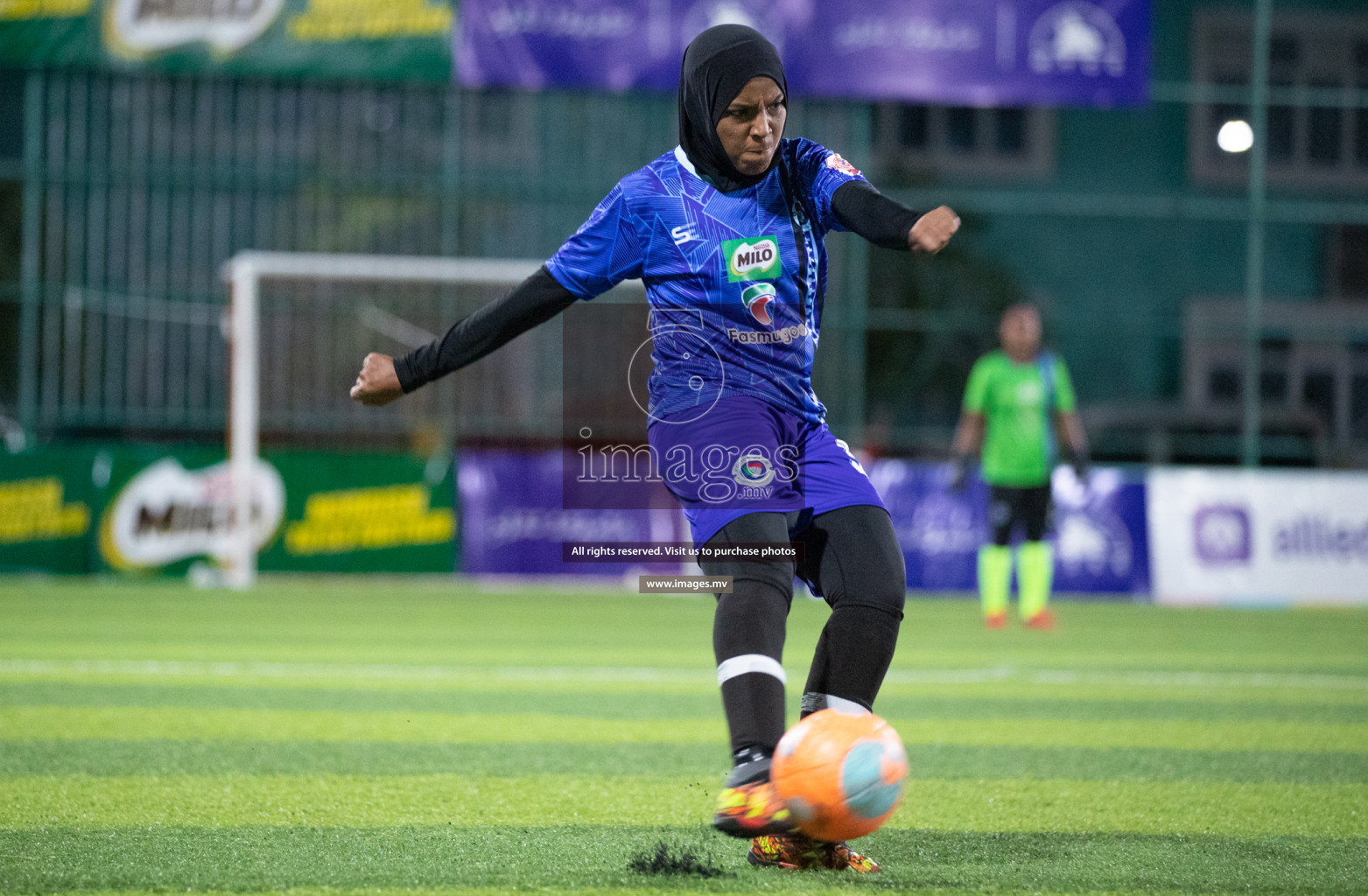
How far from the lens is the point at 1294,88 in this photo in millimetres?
20969

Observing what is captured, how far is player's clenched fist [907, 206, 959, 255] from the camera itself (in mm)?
2805

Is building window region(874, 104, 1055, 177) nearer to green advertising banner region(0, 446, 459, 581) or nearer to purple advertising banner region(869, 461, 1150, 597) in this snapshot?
purple advertising banner region(869, 461, 1150, 597)

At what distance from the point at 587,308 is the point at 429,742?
36.3 feet

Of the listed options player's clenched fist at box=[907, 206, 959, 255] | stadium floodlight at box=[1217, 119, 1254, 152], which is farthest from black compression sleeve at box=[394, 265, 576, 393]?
stadium floodlight at box=[1217, 119, 1254, 152]

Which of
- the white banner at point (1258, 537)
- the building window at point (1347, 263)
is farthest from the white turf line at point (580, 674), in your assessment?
the building window at point (1347, 263)

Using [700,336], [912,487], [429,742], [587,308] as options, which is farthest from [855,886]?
[587,308]

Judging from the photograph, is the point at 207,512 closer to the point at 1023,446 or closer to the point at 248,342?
the point at 248,342

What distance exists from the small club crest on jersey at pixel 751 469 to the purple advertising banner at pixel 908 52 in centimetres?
1308

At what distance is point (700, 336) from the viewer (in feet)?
10.9

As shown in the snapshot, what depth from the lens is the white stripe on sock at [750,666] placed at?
10.0ft

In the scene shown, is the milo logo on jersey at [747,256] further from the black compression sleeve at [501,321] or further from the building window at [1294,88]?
the building window at [1294,88]

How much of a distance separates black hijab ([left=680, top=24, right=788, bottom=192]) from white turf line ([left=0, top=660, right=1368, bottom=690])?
458cm

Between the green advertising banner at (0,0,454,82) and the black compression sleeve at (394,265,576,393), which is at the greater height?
the green advertising banner at (0,0,454,82)

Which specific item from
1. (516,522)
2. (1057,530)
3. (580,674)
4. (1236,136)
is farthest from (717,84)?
(1236,136)
